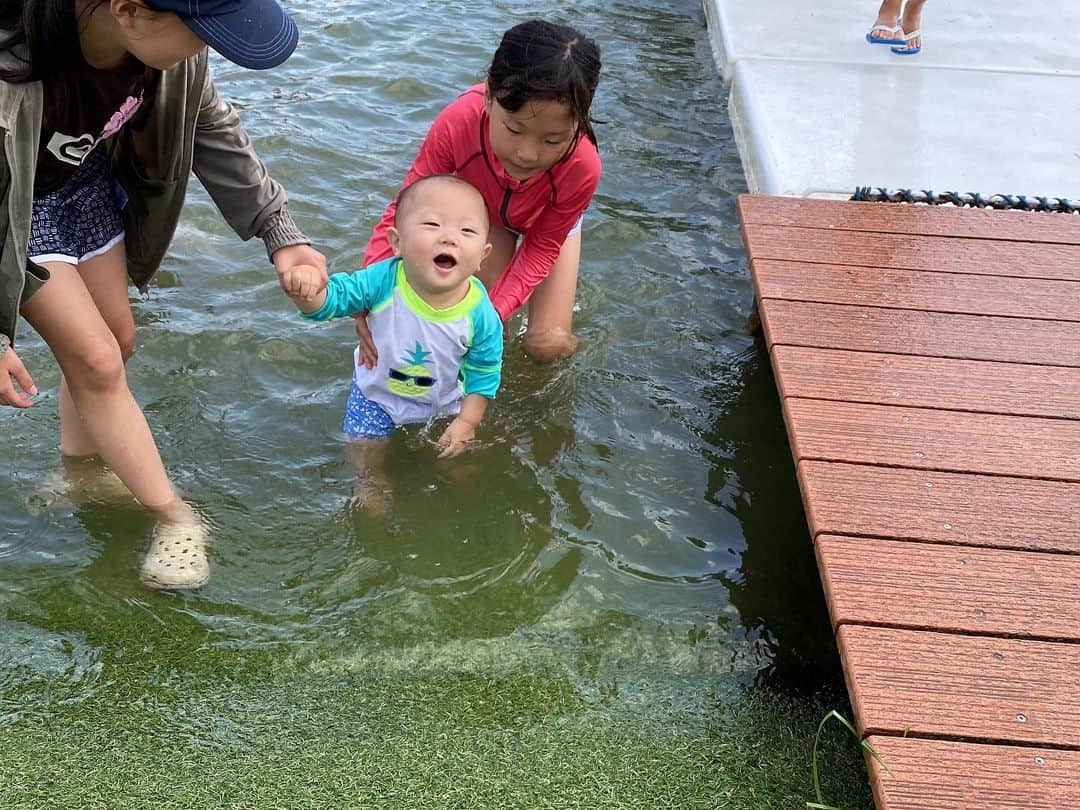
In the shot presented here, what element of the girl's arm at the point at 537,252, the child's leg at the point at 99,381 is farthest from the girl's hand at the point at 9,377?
the girl's arm at the point at 537,252

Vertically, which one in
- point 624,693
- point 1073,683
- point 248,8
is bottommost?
point 624,693

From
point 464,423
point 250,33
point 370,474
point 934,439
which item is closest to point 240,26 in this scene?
point 250,33

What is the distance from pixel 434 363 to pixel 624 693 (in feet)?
3.79

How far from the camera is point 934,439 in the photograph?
306 cm

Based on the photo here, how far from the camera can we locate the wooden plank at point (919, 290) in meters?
3.74

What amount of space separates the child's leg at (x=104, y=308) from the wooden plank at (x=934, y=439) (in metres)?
1.99

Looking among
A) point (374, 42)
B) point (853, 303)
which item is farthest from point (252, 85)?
point (853, 303)

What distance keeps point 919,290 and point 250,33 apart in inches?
103

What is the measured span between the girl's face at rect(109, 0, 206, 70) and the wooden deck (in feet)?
6.13

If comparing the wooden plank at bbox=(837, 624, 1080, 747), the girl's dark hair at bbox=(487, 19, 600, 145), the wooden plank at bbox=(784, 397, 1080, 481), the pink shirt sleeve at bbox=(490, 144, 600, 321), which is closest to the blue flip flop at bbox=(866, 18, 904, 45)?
the pink shirt sleeve at bbox=(490, 144, 600, 321)

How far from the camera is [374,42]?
7.41 m

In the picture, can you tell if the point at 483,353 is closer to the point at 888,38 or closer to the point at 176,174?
the point at 176,174

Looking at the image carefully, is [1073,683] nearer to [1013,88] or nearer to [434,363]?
[434,363]

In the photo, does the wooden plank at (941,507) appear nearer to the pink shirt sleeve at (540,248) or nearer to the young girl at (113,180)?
the pink shirt sleeve at (540,248)
